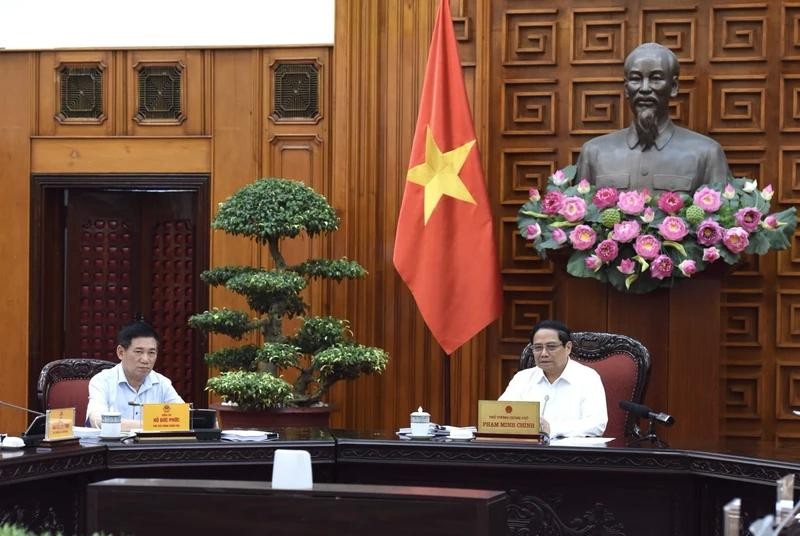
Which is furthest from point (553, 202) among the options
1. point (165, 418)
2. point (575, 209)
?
point (165, 418)

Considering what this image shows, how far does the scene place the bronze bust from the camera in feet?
19.8

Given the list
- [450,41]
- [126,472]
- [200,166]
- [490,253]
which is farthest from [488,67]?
[126,472]

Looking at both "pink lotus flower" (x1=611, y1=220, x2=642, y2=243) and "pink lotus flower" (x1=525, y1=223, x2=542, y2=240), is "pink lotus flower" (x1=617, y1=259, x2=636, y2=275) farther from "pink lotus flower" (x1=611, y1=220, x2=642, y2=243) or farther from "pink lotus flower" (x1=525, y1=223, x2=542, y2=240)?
"pink lotus flower" (x1=525, y1=223, x2=542, y2=240)

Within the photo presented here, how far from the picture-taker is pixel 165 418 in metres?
4.64

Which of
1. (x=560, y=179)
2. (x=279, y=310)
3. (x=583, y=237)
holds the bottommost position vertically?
(x=279, y=310)

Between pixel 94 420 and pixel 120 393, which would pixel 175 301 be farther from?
pixel 94 420

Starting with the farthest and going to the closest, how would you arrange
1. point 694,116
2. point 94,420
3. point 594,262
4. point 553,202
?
point 694,116 < point 553,202 < point 594,262 < point 94,420

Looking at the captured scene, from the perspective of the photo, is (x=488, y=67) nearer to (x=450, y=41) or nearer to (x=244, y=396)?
(x=450, y=41)

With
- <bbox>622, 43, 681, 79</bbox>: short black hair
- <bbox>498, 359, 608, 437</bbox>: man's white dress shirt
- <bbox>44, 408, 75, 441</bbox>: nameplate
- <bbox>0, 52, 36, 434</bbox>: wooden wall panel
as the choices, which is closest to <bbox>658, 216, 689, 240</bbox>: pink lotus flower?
<bbox>622, 43, 681, 79</bbox>: short black hair

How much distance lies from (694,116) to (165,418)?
318 centimetres

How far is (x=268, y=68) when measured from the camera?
6.98 meters

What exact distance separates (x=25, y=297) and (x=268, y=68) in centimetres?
166

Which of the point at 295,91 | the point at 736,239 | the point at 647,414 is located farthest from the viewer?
the point at 295,91

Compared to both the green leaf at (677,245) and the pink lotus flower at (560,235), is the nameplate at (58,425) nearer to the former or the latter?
the pink lotus flower at (560,235)
